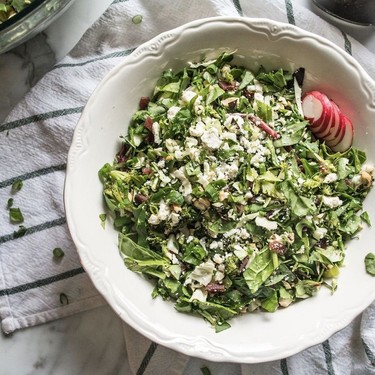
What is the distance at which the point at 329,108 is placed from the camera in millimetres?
1452

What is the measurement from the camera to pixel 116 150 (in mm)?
1499

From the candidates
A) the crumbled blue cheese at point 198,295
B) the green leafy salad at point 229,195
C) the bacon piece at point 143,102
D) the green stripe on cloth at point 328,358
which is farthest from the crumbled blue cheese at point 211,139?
the green stripe on cloth at point 328,358

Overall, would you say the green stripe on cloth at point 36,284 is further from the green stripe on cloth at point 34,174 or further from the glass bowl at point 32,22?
the glass bowl at point 32,22

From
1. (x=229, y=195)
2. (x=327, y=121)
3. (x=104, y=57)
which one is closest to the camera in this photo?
(x=229, y=195)

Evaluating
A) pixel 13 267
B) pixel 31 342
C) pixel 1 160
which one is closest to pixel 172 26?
pixel 1 160

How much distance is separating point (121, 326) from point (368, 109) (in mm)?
840

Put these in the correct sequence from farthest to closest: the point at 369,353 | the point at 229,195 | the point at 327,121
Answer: the point at 369,353
the point at 327,121
the point at 229,195

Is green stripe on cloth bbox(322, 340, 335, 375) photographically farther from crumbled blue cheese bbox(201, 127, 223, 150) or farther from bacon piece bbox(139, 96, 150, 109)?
bacon piece bbox(139, 96, 150, 109)

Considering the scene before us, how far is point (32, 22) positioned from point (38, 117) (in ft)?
0.89

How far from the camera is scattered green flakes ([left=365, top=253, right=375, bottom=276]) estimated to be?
56.7 inches

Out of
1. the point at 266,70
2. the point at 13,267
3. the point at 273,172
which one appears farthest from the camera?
the point at 13,267

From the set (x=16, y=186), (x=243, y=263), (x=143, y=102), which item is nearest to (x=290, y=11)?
(x=143, y=102)

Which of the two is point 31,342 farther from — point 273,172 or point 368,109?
point 368,109

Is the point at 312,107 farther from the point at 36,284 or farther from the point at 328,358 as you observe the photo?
the point at 36,284
